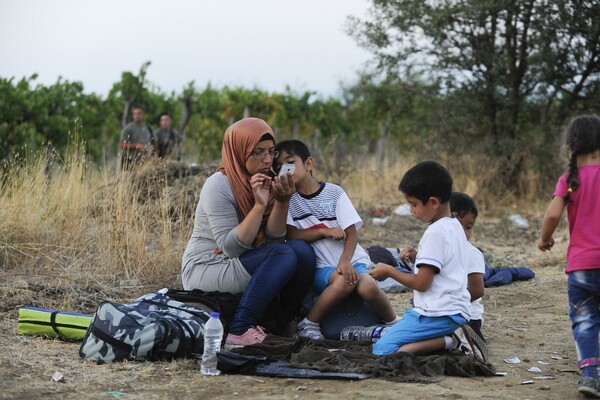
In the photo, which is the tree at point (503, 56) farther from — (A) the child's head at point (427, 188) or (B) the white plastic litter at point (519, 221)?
(A) the child's head at point (427, 188)

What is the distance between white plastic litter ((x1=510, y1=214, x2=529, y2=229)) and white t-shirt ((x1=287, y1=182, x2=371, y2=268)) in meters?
7.64

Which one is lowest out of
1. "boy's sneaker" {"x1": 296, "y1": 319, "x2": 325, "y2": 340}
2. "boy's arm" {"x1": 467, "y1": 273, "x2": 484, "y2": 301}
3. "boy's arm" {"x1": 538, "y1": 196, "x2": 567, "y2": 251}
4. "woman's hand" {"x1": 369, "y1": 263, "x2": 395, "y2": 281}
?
"boy's sneaker" {"x1": 296, "y1": 319, "x2": 325, "y2": 340}

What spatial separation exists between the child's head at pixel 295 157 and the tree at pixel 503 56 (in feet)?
29.4

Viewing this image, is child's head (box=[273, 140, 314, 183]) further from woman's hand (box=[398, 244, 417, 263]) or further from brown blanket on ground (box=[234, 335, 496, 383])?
brown blanket on ground (box=[234, 335, 496, 383])

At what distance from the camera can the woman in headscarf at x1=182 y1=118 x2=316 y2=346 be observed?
193 inches

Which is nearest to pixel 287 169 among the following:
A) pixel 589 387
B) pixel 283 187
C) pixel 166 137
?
pixel 283 187

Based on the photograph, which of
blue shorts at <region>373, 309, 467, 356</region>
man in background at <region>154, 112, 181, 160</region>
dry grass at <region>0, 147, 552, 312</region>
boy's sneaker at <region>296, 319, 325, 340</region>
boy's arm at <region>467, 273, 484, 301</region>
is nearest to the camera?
blue shorts at <region>373, 309, 467, 356</region>

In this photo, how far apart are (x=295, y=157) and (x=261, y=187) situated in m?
0.40

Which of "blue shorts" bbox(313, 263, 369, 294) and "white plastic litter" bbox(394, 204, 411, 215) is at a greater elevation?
"white plastic litter" bbox(394, 204, 411, 215)

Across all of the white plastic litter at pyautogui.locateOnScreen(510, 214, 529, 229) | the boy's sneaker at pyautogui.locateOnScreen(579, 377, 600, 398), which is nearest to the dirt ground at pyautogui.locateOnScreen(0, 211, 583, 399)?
the boy's sneaker at pyautogui.locateOnScreen(579, 377, 600, 398)

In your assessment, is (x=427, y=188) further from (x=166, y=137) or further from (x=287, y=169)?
(x=166, y=137)

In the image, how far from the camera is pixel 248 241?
16.1 feet

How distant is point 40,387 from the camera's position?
3918 millimetres

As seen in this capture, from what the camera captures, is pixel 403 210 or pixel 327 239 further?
pixel 403 210
